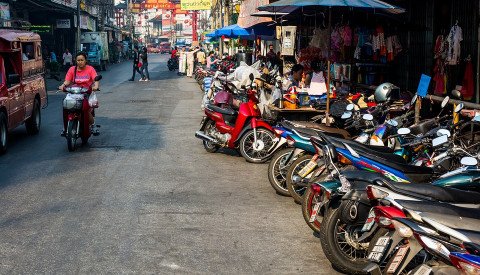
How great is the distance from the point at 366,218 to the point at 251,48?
31628mm

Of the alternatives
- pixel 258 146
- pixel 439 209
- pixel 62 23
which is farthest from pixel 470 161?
pixel 62 23

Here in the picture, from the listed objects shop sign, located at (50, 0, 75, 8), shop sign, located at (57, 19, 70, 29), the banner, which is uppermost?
the banner

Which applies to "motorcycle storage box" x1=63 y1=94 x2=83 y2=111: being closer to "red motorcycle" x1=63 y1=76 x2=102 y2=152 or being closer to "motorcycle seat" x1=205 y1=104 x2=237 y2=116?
"red motorcycle" x1=63 y1=76 x2=102 y2=152

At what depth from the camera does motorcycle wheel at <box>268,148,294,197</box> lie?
27.2 feet

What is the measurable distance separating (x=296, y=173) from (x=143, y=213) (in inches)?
78.2

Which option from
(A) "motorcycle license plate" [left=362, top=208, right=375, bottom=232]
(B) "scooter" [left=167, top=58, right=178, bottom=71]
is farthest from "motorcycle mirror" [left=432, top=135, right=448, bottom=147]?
(B) "scooter" [left=167, top=58, right=178, bottom=71]

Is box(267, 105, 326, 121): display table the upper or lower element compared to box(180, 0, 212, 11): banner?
lower

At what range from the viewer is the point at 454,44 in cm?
1068

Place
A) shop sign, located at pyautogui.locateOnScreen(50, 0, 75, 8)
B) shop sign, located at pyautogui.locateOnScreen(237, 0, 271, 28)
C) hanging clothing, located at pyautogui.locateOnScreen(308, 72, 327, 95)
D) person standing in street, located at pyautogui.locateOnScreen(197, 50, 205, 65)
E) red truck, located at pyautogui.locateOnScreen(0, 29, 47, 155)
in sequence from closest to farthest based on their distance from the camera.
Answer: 1. red truck, located at pyautogui.locateOnScreen(0, 29, 47, 155)
2. hanging clothing, located at pyautogui.locateOnScreen(308, 72, 327, 95)
3. shop sign, located at pyautogui.locateOnScreen(237, 0, 271, 28)
4. person standing in street, located at pyautogui.locateOnScreen(197, 50, 205, 65)
5. shop sign, located at pyautogui.locateOnScreen(50, 0, 75, 8)

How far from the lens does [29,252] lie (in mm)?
5949

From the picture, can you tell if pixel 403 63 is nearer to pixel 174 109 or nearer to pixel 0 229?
pixel 174 109

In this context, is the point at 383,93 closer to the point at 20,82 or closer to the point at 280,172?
the point at 280,172

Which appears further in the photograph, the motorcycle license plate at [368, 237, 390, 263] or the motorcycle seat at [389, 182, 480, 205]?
the motorcycle seat at [389, 182, 480, 205]

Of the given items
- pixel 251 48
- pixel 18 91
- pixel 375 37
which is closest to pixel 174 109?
pixel 18 91
